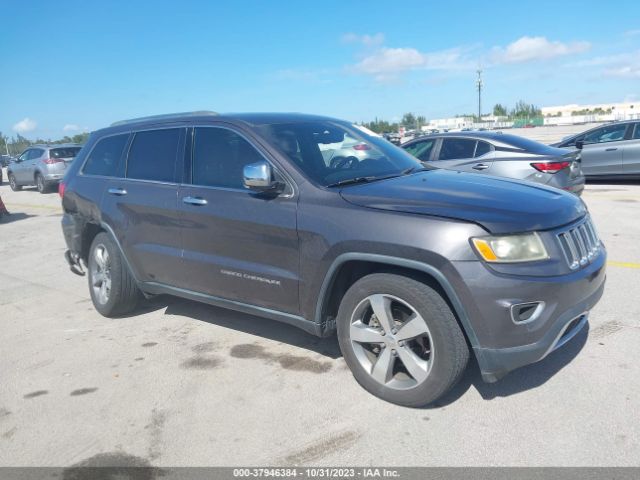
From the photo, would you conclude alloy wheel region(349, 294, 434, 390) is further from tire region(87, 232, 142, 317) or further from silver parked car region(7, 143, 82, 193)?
silver parked car region(7, 143, 82, 193)

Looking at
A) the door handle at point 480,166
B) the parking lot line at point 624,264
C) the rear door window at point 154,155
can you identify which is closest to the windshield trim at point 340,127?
the rear door window at point 154,155

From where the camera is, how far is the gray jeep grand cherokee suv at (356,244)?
291 cm

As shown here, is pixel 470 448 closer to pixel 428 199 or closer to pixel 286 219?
pixel 428 199

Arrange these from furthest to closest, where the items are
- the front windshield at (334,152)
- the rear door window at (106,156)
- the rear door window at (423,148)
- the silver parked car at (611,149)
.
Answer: the silver parked car at (611,149) < the rear door window at (423,148) < the rear door window at (106,156) < the front windshield at (334,152)

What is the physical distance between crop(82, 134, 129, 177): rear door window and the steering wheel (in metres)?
2.24

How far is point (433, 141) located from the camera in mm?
9102

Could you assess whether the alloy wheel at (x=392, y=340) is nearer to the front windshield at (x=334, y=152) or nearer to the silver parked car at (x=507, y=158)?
the front windshield at (x=334, y=152)

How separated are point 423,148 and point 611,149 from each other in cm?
619

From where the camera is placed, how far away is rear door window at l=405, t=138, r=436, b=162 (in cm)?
904

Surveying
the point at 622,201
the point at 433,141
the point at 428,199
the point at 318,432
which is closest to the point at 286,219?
the point at 428,199

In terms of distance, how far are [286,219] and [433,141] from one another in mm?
6107

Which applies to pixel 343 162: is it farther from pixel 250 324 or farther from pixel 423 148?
pixel 423 148

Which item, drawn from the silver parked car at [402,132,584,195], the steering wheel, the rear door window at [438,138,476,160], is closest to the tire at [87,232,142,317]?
the steering wheel

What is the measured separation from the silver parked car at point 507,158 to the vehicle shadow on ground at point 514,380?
13.6 feet
